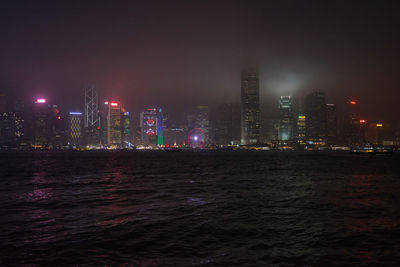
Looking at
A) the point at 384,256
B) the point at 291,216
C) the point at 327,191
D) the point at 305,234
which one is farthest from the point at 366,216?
the point at 327,191

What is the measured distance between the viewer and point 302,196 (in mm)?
30781

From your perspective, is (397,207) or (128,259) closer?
(128,259)

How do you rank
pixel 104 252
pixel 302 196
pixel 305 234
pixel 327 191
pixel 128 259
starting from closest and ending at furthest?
pixel 128 259 → pixel 104 252 → pixel 305 234 → pixel 302 196 → pixel 327 191

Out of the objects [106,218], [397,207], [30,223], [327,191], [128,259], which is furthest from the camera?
[327,191]

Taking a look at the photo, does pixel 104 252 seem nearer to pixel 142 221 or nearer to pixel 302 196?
pixel 142 221

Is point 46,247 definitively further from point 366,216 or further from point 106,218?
point 366,216

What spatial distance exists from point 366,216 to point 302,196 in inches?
379

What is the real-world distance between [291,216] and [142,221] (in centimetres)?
978

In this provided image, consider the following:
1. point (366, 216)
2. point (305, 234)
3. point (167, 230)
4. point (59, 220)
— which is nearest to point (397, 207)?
point (366, 216)

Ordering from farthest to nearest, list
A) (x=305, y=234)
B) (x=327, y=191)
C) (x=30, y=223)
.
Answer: (x=327, y=191), (x=30, y=223), (x=305, y=234)

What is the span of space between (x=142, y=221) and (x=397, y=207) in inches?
774

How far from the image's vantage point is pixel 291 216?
2106 cm

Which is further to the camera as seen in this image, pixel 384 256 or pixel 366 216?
pixel 366 216

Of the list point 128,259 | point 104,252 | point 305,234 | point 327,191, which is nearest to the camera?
point 128,259
